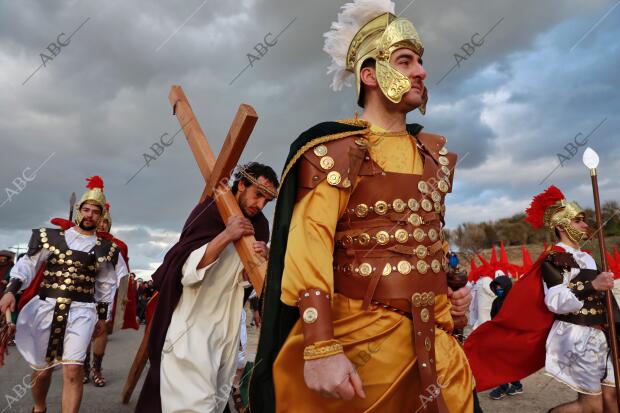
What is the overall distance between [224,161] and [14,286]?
2890mm

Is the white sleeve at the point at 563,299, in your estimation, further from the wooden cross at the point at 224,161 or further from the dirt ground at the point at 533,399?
the wooden cross at the point at 224,161

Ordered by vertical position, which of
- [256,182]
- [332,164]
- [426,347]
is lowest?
[426,347]

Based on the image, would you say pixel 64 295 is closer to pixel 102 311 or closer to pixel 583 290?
pixel 102 311

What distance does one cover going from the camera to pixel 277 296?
2240 millimetres

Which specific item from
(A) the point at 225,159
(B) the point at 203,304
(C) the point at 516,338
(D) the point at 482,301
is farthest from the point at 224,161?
(D) the point at 482,301

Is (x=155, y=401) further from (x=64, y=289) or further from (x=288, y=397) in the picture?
(x=288, y=397)

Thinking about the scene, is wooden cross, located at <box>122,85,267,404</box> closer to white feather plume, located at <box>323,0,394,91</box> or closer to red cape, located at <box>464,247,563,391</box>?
white feather plume, located at <box>323,0,394,91</box>

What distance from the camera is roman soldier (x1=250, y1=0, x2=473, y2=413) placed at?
211 cm

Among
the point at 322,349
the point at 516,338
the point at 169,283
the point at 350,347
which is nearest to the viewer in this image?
the point at 322,349

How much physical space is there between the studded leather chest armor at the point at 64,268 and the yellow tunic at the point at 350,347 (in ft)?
13.6

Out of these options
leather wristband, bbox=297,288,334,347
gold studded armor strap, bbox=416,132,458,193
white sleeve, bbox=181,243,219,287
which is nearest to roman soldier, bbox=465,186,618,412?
gold studded armor strap, bbox=416,132,458,193

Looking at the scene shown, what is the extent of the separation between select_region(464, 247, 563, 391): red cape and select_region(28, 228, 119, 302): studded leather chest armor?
4413mm

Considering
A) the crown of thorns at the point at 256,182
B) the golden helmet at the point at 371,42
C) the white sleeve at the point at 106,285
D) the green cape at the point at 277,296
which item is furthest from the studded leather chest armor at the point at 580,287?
the white sleeve at the point at 106,285

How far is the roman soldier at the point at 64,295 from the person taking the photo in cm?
516
